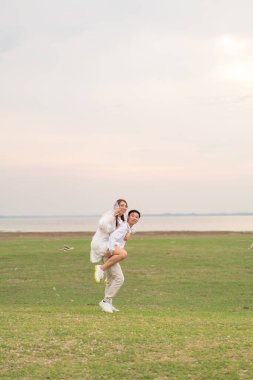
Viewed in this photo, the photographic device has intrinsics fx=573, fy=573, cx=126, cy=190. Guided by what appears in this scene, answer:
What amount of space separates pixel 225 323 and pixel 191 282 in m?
11.3

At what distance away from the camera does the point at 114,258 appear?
1273cm

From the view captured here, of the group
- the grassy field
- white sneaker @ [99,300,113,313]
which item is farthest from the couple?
the grassy field

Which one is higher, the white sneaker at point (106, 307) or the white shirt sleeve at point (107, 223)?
the white shirt sleeve at point (107, 223)

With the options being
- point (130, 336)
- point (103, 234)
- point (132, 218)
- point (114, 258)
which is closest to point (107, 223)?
point (103, 234)

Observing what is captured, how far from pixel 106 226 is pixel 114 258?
28.8 inches

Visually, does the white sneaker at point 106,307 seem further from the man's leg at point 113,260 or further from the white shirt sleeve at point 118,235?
the white shirt sleeve at point 118,235

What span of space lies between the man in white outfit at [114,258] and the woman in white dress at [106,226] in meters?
0.12

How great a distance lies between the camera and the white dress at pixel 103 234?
12766mm

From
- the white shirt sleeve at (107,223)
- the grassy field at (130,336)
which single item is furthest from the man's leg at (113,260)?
the grassy field at (130,336)

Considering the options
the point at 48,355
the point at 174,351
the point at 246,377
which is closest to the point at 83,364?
the point at 48,355

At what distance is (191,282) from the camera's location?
2284 centimetres

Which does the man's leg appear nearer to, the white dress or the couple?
the couple

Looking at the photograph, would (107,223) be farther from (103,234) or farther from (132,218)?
(132,218)

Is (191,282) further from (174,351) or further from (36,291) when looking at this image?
A: (174,351)
